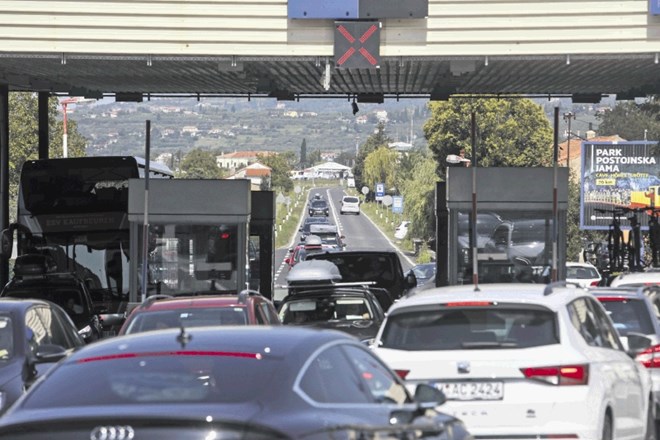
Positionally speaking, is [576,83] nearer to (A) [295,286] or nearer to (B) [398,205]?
(A) [295,286]

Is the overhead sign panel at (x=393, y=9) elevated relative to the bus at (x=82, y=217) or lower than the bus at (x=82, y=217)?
elevated

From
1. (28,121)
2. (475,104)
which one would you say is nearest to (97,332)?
(28,121)

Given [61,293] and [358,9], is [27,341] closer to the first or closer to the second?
[358,9]

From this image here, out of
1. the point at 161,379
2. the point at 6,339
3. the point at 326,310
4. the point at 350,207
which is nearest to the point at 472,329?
the point at 161,379

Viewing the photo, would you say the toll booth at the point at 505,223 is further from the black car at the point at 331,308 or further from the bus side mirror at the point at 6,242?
the bus side mirror at the point at 6,242

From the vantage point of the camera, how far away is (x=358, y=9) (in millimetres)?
20516

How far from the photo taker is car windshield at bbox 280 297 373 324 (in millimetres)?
19750

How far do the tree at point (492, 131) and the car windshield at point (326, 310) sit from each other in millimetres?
56036

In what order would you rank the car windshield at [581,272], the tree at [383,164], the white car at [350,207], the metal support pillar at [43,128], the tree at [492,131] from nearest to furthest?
the metal support pillar at [43,128], the car windshield at [581,272], the tree at [492,131], the white car at [350,207], the tree at [383,164]

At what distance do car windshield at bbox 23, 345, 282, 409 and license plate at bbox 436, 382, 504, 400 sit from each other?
331 cm

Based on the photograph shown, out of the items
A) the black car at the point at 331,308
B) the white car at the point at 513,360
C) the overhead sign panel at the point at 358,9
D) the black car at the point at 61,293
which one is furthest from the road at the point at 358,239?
the white car at the point at 513,360

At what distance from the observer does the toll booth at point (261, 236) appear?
2738 centimetres

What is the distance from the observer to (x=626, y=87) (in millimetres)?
29406

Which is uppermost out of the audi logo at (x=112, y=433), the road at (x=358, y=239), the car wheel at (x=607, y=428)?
the audi logo at (x=112, y=433)
